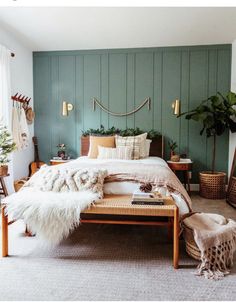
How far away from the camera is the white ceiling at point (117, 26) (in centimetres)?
332

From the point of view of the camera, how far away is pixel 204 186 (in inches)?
170

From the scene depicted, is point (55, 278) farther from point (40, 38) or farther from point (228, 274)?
point (40, 38)

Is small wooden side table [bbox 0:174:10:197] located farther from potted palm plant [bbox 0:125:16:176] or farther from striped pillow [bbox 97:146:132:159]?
striped pillow [bbox 97:146:132:159]

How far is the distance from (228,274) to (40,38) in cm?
426

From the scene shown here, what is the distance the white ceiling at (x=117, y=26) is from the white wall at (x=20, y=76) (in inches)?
6.2

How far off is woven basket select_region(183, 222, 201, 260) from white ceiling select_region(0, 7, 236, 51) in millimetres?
2651

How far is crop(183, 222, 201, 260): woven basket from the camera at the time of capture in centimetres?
214

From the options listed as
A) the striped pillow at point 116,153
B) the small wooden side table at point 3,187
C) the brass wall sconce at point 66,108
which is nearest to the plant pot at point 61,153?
the brass wall sconce at point 66,108

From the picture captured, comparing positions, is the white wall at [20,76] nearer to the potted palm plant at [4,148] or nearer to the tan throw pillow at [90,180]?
the potted palm plant at [4,148]

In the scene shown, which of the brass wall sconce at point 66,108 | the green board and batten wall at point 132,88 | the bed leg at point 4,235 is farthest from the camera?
the brass wall sconce at point 66,108

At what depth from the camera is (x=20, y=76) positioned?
4.57 meters

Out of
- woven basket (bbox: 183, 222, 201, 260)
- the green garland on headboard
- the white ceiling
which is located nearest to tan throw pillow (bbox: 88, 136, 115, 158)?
the green garland on headboard

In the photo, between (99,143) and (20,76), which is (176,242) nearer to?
(99,143)

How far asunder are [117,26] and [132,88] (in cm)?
127
